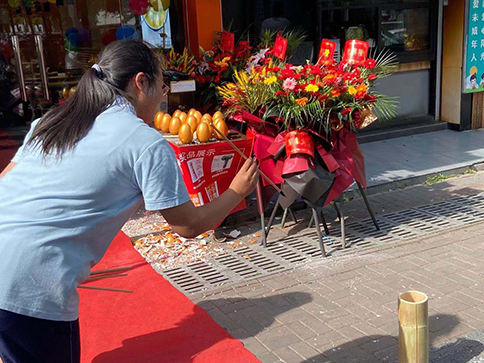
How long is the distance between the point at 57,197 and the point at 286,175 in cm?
287

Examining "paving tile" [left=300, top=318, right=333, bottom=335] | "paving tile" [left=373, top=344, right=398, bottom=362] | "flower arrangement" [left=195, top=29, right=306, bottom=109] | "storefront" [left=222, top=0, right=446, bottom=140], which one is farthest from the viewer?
"storefront" [left=222, top=0, right=446, bottom=140]

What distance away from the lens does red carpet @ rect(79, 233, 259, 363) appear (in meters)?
3.44

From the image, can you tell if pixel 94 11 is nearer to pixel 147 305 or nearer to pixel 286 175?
pixel 286 175

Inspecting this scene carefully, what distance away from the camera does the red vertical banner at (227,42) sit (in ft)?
19.2

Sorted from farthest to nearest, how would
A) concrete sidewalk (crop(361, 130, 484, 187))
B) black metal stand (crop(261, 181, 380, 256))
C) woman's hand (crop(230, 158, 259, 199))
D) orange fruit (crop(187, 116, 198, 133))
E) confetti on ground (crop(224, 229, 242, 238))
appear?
1. concrete sidewalk (crop(361, 130, 484, 187))
2. confetti on ground (crop(224, 229, 242, 238))
3. orange fruit (crop(187, 116, 198, 133))
4. black metal stand (crop(261, 181, 380, 256))
5. woman's hand (crop(230, 158, 259, 199))

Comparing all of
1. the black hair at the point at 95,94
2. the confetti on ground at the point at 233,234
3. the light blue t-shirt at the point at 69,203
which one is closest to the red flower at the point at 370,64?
the confetti on ground at the point at 233,234

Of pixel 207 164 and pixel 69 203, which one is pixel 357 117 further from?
pixel 69 203

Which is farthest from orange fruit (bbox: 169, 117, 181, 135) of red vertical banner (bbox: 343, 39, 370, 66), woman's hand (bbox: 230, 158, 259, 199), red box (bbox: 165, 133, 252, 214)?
woman's hand (bbox: 230, 158, 259, 199)

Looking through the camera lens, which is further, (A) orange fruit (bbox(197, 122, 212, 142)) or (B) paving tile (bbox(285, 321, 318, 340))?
(A) orange fruit (bbox(197, 122, 212, 142))

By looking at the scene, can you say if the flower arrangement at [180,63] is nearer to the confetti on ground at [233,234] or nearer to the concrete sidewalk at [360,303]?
the confetti on ground at [233,234]

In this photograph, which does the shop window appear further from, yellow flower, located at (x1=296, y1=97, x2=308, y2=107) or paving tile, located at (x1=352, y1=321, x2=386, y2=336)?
paving tile, located at (x1=352, y1=321, x2=386, y2=336)

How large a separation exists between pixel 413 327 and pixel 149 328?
174 centimetres

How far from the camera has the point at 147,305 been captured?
4.07m

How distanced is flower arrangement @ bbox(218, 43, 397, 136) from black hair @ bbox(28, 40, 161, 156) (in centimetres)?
244
